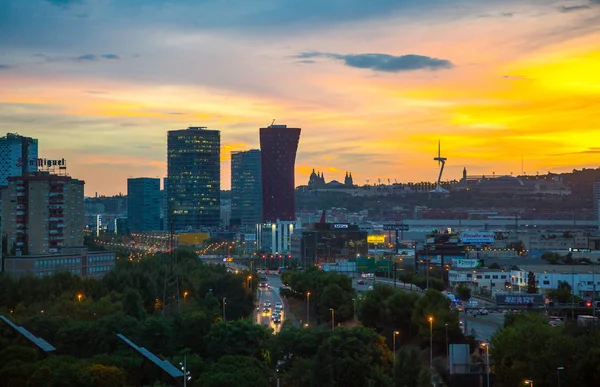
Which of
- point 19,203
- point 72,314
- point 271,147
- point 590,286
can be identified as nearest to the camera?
point 72,314

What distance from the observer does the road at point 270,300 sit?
44.5 meters

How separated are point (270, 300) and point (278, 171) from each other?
365 feet

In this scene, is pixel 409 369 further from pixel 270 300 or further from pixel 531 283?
pixel 270 300

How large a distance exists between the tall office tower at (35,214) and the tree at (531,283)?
29.8 m

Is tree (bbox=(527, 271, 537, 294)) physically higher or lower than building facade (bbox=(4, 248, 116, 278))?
lower

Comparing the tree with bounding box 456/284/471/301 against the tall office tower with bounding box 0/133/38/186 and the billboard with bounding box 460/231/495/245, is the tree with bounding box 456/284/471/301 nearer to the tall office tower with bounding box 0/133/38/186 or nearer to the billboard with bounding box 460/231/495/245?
the billboard with bounding box 460/231/495/245

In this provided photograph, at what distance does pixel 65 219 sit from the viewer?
70250mm

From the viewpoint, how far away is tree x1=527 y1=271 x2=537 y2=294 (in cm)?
5226

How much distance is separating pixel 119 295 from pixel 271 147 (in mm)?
126408

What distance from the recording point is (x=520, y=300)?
138 ft

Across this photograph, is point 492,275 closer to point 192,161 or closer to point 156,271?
point 156,271

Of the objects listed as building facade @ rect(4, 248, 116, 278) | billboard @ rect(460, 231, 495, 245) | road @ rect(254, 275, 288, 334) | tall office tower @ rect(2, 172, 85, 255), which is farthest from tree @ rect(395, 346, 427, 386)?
billboard @ rect(460, 231, 495, 245)

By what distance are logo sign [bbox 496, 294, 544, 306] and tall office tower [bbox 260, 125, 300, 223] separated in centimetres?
12580

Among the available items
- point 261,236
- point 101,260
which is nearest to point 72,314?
point 101,260
